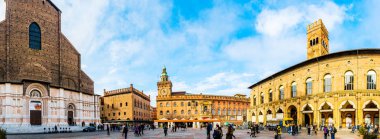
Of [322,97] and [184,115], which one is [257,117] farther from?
[184,115]

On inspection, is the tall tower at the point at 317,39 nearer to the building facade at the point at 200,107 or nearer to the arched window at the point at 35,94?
the building facade at the point at 200,107

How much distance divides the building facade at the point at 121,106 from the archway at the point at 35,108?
25829 millimetres

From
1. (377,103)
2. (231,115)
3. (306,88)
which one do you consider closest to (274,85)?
(306,88)

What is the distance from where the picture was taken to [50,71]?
49156mm

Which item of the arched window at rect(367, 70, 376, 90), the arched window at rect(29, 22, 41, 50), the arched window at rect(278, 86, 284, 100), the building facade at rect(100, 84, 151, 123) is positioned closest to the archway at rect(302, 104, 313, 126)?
the arched window at rect(278, 86, 284, 100)

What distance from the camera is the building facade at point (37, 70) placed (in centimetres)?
4350

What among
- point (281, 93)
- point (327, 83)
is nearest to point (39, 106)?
point (281, 93)

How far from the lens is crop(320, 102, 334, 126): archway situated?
1546 inches

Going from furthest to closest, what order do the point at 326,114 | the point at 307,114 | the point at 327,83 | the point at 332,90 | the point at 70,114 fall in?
the point at 70,114
the point at 307,114
the point at 326,114
the point at 327,83
the point at 332,90

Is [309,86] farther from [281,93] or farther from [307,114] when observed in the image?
[281,93]

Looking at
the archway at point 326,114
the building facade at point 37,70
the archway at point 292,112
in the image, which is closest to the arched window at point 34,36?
the building facade at point 37,70

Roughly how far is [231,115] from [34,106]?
64216mm

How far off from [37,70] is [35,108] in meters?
6.09

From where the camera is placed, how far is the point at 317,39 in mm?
65938
